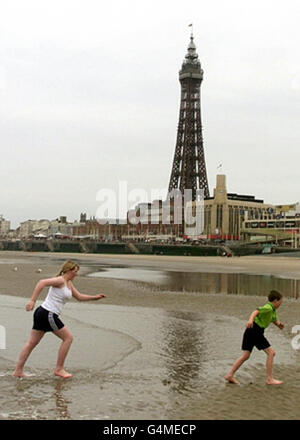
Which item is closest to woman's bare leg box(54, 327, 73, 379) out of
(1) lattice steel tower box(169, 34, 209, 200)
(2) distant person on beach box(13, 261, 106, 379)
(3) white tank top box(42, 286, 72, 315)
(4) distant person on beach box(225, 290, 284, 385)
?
(2) distant person on beach box(13, 261, 106, 379)

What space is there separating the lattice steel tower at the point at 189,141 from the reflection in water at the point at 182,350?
134483 millimetres

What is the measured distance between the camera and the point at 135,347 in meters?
9.03

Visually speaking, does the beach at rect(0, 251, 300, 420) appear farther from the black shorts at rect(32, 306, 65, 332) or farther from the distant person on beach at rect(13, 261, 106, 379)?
the black shorts at rect(32, 306, 65, 332)

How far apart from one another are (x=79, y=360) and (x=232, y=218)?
125 metres

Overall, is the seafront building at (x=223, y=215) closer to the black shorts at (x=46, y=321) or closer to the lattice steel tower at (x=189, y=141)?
the lattice steel tower at (x=189, y=141)

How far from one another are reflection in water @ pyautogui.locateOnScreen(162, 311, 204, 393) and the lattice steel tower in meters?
134

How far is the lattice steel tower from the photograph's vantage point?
149 m

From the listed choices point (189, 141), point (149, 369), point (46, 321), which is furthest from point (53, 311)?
point (189, 141)

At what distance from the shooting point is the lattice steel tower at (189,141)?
149m

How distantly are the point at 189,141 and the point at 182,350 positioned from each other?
14589cm

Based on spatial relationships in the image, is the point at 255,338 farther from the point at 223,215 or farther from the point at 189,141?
the point at 189,141

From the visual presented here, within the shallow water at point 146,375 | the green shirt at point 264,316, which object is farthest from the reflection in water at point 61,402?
the green shirt at point 264,316

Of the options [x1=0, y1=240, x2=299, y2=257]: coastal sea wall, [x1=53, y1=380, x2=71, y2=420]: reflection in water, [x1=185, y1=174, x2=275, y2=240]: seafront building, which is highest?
[x1=185, y1=174, x2=275, y2=240]: seafront building

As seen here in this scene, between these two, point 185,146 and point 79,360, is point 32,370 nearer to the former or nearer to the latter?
point 79,360
